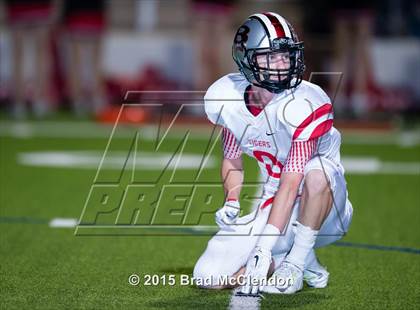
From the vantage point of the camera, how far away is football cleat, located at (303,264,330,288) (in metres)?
4.11

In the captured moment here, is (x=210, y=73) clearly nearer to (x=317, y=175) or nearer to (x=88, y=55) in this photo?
(x=88, y=55)

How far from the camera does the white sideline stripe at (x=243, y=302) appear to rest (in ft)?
12.2

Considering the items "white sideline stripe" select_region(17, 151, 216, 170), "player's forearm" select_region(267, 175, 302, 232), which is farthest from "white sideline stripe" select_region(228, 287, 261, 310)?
"white sideline stripe" select_region(17, 151, 216, 170)

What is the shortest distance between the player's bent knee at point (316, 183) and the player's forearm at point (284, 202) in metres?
0.04

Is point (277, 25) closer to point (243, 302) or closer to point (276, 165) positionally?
point (276, 165)

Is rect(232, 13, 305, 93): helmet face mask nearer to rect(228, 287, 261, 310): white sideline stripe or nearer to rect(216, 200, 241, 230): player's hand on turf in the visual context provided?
rect(216, 200, 241, 230): player's hand on turf

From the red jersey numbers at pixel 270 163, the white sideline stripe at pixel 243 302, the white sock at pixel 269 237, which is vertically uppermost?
the red jersey numbers at pixel 270 163

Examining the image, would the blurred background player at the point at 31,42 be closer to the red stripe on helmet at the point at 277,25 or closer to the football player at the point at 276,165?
the football player at the point at 276,165

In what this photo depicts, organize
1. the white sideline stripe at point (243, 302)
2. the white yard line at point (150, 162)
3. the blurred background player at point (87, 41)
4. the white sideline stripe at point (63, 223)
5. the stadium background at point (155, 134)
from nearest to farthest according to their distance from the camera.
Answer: the white sideline stripe at point (243, 302) → the stadium background at point (155, 134) → the white sideline stripe at point (63, 223) → the white yard line at point (150, 162) → the blurred background player at point (87, 41)

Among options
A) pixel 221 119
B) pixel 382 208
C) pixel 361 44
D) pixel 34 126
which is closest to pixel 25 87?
pixel 34 126

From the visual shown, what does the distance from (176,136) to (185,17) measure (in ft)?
19.9

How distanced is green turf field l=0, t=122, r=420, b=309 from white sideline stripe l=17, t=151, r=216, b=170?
0.03 meters

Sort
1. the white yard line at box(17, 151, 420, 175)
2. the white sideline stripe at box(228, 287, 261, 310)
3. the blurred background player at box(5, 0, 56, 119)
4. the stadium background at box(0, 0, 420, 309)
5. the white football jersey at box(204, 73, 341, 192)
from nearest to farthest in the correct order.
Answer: the white sideline stripe at box(228, 287, 261, 310), the white football jersey at box(204, 73, 341, 192), the stadium background at box(0, 0, 420, 309), the white yard line at box(17, 151, 420, 175), the blurred background player at box(5, 0, 56, 119)

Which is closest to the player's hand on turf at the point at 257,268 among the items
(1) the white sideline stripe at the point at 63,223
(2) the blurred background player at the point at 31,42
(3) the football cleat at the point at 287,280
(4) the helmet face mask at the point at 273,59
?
(3) the football cleat at the point at 287,280
